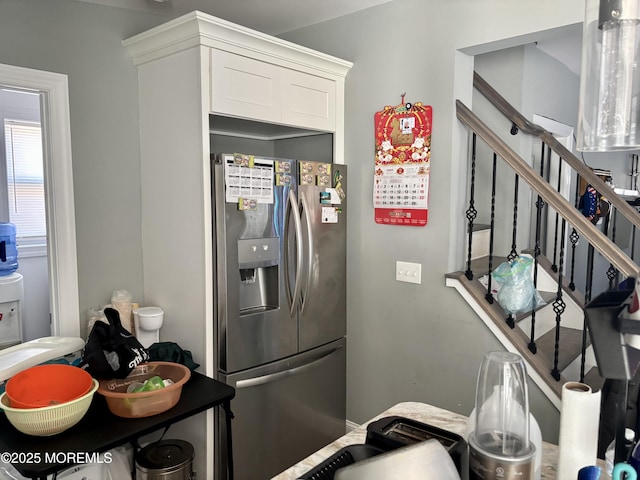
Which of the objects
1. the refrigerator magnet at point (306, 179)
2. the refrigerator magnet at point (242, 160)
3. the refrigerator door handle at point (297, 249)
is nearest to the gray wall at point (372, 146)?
the refrigerator magnet at point (306, 179)

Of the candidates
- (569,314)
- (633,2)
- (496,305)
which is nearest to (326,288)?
(496,305)

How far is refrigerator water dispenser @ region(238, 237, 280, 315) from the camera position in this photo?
245cm

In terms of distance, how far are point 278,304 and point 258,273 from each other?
0.66 ft

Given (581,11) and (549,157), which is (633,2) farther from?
(549,157)

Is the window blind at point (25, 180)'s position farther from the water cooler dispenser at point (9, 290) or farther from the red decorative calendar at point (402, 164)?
the red decorative calendar at point (402, 164)

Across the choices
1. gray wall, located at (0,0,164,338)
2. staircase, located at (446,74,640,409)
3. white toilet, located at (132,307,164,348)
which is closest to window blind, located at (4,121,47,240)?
gray wall, located at (0,0,164,338)

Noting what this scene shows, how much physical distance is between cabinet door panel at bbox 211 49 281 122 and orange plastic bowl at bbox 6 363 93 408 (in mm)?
1330

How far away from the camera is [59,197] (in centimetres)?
248

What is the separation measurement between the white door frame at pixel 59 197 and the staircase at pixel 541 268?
2.03 meters

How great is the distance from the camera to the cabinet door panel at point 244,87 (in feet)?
7.72

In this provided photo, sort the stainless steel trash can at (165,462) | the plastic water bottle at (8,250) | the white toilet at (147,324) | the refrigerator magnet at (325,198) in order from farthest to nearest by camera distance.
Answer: the plastic water bottle at (8,250) < the refrigerator magnet at (325,198) < the white toilet at (147,324) < the stainless steel trash can at (165,462)

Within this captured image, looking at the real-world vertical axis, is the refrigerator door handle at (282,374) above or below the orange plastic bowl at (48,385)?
below

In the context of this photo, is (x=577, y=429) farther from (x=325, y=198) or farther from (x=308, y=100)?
(x=308, y=100)

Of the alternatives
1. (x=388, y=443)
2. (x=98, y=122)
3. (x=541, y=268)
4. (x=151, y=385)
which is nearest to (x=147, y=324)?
(x=151, y=385)
